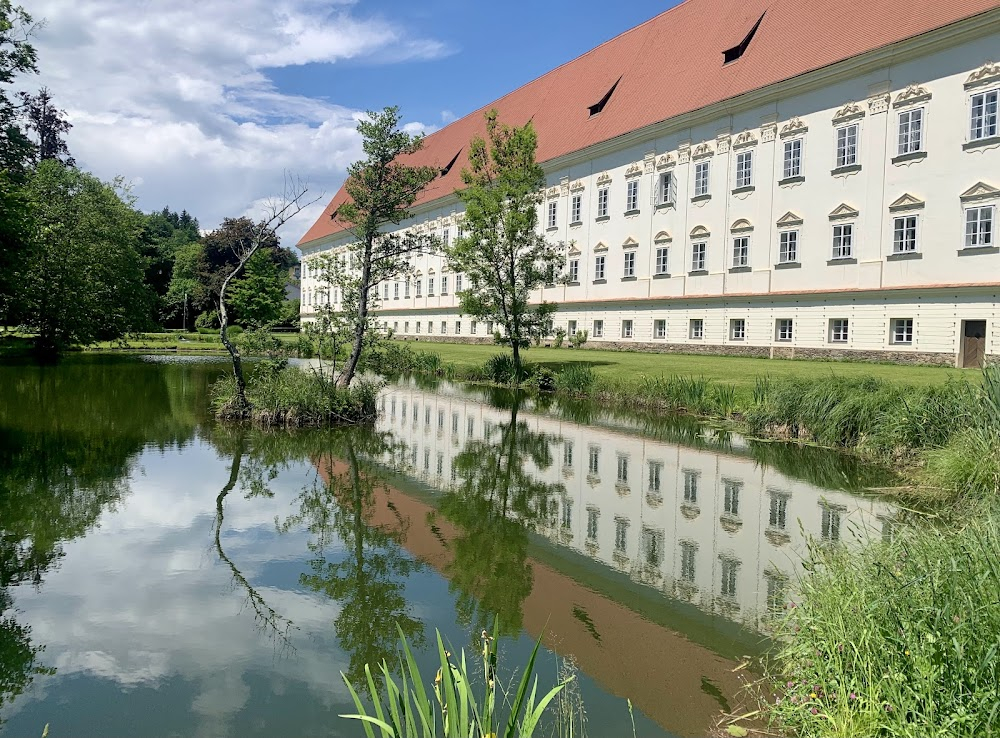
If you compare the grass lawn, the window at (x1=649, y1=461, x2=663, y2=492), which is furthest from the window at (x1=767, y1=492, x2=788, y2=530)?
the grass lawn

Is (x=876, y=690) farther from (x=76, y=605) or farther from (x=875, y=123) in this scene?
(x=875, y=123)

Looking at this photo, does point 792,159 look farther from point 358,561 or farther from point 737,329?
point 358,561

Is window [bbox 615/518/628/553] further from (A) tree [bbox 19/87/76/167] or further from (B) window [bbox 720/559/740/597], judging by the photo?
(A) tree [bbox 19/87/76/167]

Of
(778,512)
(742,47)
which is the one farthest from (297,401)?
(742,47)

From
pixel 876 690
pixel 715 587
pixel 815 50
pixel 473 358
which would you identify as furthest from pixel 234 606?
pixel 815 50

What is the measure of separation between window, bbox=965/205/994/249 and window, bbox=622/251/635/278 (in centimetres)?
1490

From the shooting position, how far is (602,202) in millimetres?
37469

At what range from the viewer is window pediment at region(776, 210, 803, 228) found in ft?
91.7

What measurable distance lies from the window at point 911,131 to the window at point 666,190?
1003 centimetres

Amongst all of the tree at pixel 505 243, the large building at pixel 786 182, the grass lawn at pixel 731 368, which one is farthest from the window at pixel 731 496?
the tree at pixel 505 243

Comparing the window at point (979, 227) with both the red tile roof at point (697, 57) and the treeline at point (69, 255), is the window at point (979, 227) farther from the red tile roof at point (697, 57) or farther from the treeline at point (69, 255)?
the treeline at point (69, 255)

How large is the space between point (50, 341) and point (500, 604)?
3586 cm

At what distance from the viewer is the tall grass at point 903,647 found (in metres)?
3.29

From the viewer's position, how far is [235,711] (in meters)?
4.34
